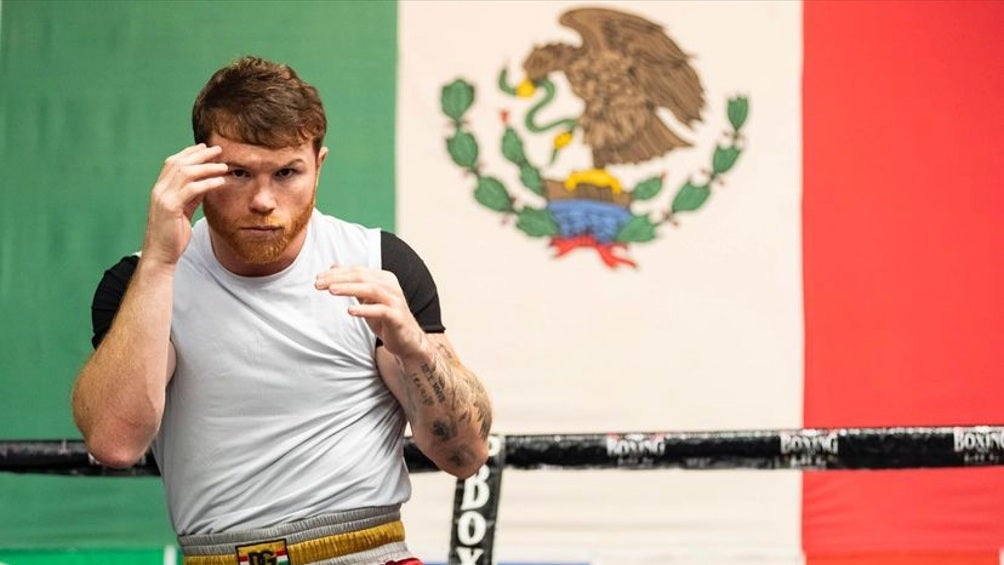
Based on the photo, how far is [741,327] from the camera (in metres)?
3.52

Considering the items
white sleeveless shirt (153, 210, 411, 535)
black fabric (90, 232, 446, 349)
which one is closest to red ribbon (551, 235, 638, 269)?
black fabric (90, 232, 446, 349)

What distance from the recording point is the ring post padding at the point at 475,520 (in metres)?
2.53

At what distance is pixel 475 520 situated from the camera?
2.53 m

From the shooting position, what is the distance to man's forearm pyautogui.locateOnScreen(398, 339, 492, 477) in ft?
6.63

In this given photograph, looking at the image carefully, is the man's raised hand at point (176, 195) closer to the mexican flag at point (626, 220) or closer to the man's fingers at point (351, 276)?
the man's fingers at point (351, 276)

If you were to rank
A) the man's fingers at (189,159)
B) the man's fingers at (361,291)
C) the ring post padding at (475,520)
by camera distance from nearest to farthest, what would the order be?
the man's fingers at (361,291) < the man's fingers at (189,159) < the ring post padding at (475,520)

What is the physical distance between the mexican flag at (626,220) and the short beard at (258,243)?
1.50m

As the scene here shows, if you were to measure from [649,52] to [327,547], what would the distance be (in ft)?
6.26

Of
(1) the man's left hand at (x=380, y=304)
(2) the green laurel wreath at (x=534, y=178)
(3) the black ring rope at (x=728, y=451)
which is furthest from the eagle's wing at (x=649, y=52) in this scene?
(1) the man's left hand at (x=380, y=304)

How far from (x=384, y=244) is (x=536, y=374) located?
54.4 inches

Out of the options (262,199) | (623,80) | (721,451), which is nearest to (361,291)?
(262,199)

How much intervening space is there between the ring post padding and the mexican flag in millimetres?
950

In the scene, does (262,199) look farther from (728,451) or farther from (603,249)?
(603,249)

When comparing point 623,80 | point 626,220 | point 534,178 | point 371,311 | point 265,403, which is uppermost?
point 623,80
